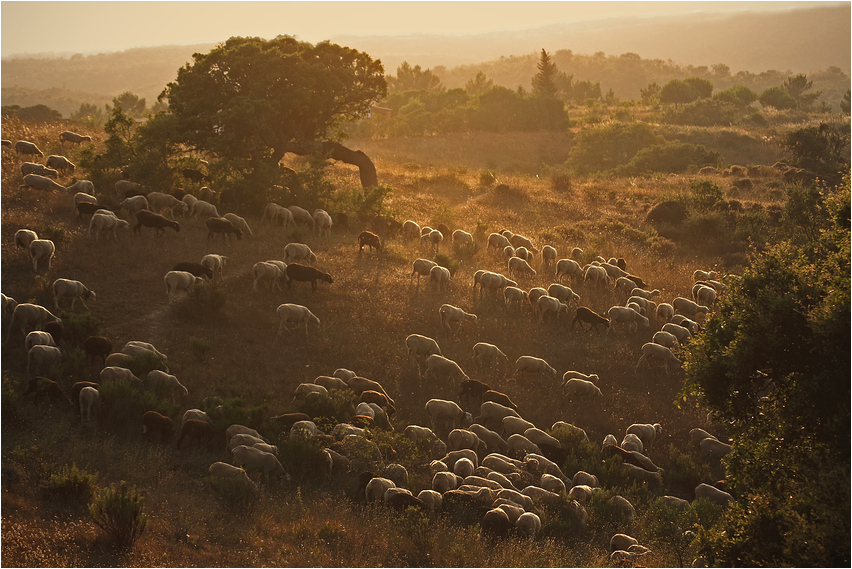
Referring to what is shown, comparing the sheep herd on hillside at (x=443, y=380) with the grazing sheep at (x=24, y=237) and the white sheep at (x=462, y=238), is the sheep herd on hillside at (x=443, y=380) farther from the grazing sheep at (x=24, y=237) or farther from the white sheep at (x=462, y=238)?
the white sheep at (x=462, y=238)

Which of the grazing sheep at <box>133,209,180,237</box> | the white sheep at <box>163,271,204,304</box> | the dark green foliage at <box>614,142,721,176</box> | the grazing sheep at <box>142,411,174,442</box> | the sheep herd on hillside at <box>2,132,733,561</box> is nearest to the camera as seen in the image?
the sheep herd on hillside at <box>2,132,733,561</box>

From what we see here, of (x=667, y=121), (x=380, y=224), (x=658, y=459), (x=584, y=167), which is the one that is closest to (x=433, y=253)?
(x=380, y=224)

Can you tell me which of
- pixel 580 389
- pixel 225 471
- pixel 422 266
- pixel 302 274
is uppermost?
pixel 302 274

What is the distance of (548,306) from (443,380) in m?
5.42

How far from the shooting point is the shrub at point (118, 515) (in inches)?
304

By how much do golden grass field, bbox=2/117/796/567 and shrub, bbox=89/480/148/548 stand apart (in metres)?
0.20

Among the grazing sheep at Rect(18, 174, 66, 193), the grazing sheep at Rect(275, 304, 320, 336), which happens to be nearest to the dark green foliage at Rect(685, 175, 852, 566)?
the grazing sheep at Rect(275, 304, 320, 336)

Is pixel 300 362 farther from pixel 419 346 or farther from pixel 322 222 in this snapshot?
pixel 322 222

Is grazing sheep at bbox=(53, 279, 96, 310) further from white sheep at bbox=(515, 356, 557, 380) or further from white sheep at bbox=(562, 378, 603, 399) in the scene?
white sheep at bbox=(562, 378, 603, 399)

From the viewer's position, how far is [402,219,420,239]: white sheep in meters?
26.6

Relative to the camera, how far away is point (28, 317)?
45.0ft

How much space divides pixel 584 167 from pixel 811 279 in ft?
163

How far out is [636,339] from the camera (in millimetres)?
19328

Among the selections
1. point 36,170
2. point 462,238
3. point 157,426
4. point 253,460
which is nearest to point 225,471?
point 253,460
